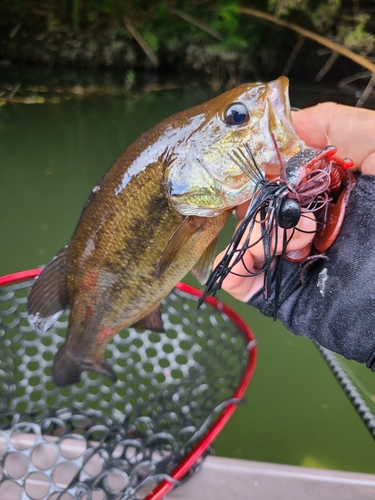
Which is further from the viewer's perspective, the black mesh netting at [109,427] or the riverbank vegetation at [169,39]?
the riverbank vegetation at [169,39]

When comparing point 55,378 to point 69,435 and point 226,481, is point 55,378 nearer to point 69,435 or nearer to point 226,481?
point 69,435

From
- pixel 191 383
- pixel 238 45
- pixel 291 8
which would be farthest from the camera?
pixel 238 45

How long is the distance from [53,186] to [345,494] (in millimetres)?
3326

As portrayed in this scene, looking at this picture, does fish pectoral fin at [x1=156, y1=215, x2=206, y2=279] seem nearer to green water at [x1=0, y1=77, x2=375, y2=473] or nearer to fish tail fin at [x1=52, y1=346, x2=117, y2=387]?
fish tail fin at [x1=52, y1=346, x2=117, y2=387]

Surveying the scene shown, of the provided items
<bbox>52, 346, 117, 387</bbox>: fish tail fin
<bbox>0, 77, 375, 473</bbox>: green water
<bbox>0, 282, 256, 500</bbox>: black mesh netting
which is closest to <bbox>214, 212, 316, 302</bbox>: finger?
<bbox>0, 282, 256, 500</bbox>: black mesh netting

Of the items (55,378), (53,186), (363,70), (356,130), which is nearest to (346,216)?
(356,130)

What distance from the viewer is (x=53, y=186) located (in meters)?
3.63

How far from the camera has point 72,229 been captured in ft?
10.2

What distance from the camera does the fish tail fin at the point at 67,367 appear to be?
139 cm

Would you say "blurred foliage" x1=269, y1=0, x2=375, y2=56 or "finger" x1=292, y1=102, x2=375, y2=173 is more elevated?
"blurred foliage" x1=269, y1=0, x2=375, y2=56

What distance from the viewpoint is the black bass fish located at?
89 centimetres

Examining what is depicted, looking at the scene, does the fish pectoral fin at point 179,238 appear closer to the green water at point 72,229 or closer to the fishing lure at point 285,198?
the fishing lure at point 285,198

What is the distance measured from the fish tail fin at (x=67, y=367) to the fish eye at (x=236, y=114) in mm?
987

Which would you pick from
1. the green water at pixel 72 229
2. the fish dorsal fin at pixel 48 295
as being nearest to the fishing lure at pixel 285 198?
the fish dorsal fin at pixel 48 295
